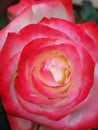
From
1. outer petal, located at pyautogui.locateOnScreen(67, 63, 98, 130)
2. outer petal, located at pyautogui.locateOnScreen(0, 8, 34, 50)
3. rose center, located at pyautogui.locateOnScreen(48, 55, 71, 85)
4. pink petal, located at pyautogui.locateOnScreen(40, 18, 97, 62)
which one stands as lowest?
outer petal, located at pyautogui.locateOnScreen(67, 63, 98, 130)

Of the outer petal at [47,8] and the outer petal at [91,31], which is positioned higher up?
the outer petal at [47,8]

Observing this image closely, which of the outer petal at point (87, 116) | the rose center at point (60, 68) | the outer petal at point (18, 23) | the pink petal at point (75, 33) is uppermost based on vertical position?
the outer petal at point (18, 23)

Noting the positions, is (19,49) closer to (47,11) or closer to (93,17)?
(47,11)
